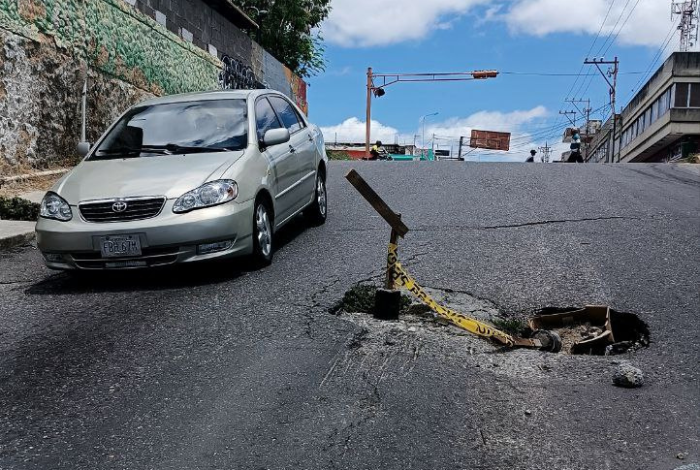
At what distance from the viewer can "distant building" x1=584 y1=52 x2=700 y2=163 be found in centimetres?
3969

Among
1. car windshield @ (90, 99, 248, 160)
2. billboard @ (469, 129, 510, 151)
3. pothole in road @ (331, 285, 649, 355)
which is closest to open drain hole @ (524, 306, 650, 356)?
pothole in road @ (331, 285, 649, 355)

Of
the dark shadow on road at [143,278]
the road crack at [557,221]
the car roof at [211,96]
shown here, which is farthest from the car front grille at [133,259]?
the road crack at [557,221]

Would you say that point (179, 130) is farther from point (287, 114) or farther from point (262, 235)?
point (287, 114)

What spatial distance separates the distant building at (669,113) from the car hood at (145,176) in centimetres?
3631

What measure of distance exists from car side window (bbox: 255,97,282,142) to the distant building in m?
34.9

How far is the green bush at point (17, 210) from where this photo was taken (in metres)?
9.33

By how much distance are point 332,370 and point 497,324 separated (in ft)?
5.06

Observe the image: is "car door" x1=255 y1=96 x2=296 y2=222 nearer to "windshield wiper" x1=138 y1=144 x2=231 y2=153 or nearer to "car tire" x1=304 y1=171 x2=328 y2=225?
"windshield wiper" x1=138 y1=144 x2=231 y2=153

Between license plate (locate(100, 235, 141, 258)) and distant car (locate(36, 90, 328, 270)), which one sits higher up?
distant car (locate(36, 90, 328, 270))

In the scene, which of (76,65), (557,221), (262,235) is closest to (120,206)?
(262,235)

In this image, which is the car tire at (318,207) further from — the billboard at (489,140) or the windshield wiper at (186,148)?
the billboard at (489,140)

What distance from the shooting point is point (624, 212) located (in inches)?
357

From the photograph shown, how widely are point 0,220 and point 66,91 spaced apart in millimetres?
4120

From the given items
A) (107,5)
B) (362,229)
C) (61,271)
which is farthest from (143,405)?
(107,5)
